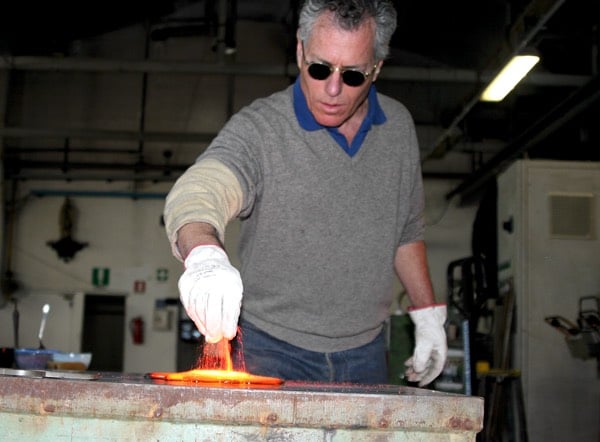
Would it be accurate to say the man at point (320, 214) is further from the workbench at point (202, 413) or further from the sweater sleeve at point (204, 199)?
the workbench at point (202, 413)

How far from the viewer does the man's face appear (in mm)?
2217

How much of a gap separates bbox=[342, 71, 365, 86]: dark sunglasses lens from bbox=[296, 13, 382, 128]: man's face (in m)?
0.01

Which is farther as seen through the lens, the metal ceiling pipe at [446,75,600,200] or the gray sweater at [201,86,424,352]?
the metal ceiling pipe at [446,75,600,200]

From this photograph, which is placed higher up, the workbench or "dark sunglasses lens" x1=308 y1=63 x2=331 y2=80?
"dark sunglasses lens" x1=308 y1=63 x2=331 y2=80

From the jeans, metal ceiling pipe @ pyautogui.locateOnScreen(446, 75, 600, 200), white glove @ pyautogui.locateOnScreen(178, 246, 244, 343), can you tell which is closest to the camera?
white glove @ pyautogui.locateOnScreen(178, 246, 244, 343)

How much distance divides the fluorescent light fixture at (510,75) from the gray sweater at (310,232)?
163 inches

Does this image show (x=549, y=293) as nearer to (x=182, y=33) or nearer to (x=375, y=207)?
(x=375, y=207)

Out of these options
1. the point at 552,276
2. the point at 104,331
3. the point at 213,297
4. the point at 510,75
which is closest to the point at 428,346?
the point at 213,297

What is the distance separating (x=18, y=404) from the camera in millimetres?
1304

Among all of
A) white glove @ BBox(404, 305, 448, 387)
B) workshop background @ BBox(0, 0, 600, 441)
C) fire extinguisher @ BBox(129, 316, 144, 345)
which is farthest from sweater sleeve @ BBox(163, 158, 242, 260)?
fire extinguisher @ BBox(129, 316, 144, 345)

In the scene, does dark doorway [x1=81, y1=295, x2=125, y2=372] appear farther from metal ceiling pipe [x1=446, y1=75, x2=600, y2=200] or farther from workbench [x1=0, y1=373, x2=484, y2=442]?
workbench [x1=0, y1=373, x2=484, y2=442]

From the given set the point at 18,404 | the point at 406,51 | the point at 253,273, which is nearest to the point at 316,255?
the point at 253,273

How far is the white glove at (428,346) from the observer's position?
2.37 meters

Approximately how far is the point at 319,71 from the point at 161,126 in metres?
8.83
